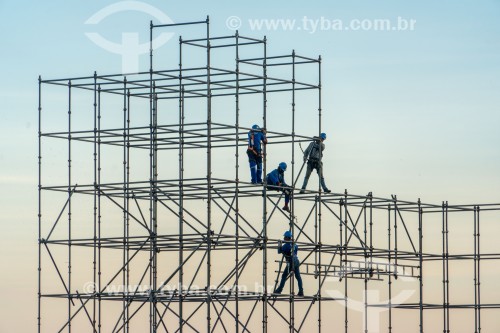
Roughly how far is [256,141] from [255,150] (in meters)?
0.28

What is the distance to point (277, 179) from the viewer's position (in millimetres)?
61062

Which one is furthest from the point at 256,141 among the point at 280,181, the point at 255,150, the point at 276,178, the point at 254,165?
the point at 280,181

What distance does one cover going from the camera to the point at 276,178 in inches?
2402

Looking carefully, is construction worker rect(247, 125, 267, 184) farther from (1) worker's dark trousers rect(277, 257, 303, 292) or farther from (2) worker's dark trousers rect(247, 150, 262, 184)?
(1) worker's dark trousers rect(277, 257, 303, 292)

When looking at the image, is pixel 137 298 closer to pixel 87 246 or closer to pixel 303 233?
pixel 87 246

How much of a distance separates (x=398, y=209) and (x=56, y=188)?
1258 centimetres

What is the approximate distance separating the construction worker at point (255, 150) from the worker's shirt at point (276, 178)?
0.57 m

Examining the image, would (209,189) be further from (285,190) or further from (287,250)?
(287,250)

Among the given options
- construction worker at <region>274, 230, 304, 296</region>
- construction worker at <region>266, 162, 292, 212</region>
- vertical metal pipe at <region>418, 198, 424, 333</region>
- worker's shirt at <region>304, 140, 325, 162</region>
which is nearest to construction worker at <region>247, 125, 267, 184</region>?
construction worker at <region>266, 162, 292, 212</region>

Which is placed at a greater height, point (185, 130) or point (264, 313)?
point (185, 130)

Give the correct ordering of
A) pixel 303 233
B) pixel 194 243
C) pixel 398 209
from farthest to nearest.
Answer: pixel 398 209 → pixel 303 233 → pixel 194 243

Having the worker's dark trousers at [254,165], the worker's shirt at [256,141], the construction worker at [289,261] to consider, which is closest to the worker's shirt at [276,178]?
the worker's dark trousers at [254,165]

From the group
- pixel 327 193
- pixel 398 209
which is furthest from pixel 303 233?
pixel 398 209

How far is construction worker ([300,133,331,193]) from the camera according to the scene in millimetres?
63250
